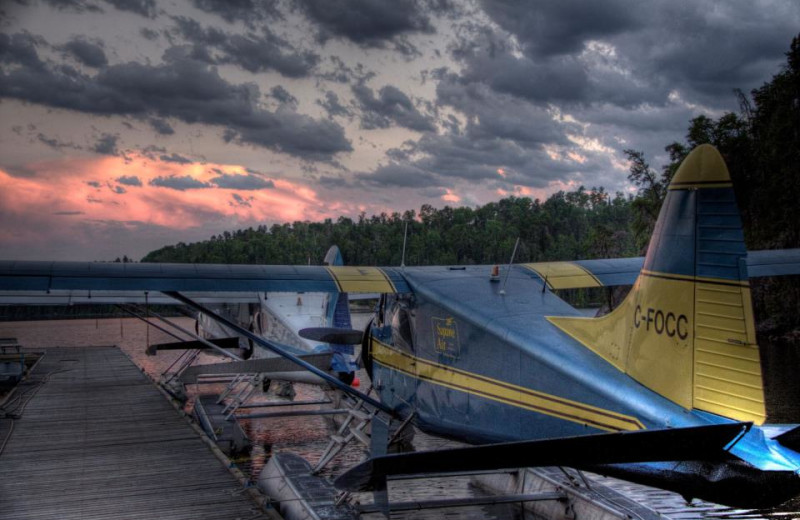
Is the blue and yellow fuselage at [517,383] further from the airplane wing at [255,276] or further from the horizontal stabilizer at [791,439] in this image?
the airplane wing at [255,276]

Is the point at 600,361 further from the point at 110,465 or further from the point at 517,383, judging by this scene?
the point at 110,465

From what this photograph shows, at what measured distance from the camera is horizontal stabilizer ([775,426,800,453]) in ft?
12.3

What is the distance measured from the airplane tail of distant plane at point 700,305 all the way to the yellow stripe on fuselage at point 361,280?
329cm

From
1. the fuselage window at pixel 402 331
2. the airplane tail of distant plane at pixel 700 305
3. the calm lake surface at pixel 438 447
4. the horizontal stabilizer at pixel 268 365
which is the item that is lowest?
the calm lake surface at pixel 438 447

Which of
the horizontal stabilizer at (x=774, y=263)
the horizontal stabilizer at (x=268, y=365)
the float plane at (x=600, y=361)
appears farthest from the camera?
the horizontal stabilizer at (x=268, y=365)

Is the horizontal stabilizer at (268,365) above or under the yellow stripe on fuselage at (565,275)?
under

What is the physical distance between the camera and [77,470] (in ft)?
28.1

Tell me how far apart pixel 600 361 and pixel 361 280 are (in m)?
3.35

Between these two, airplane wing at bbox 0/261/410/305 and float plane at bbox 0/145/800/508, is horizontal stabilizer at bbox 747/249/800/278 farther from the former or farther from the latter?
airplane wing at bbox 0/261/410/305

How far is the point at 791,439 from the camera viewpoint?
377 centimetres

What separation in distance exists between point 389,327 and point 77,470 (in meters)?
4.49

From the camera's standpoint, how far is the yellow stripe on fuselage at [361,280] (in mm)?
7230

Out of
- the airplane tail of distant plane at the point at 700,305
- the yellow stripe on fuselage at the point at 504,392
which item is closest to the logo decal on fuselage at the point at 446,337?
the yellow stripe on fuselage at the point at 504,392

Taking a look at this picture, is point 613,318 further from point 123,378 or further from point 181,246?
point 181,246
